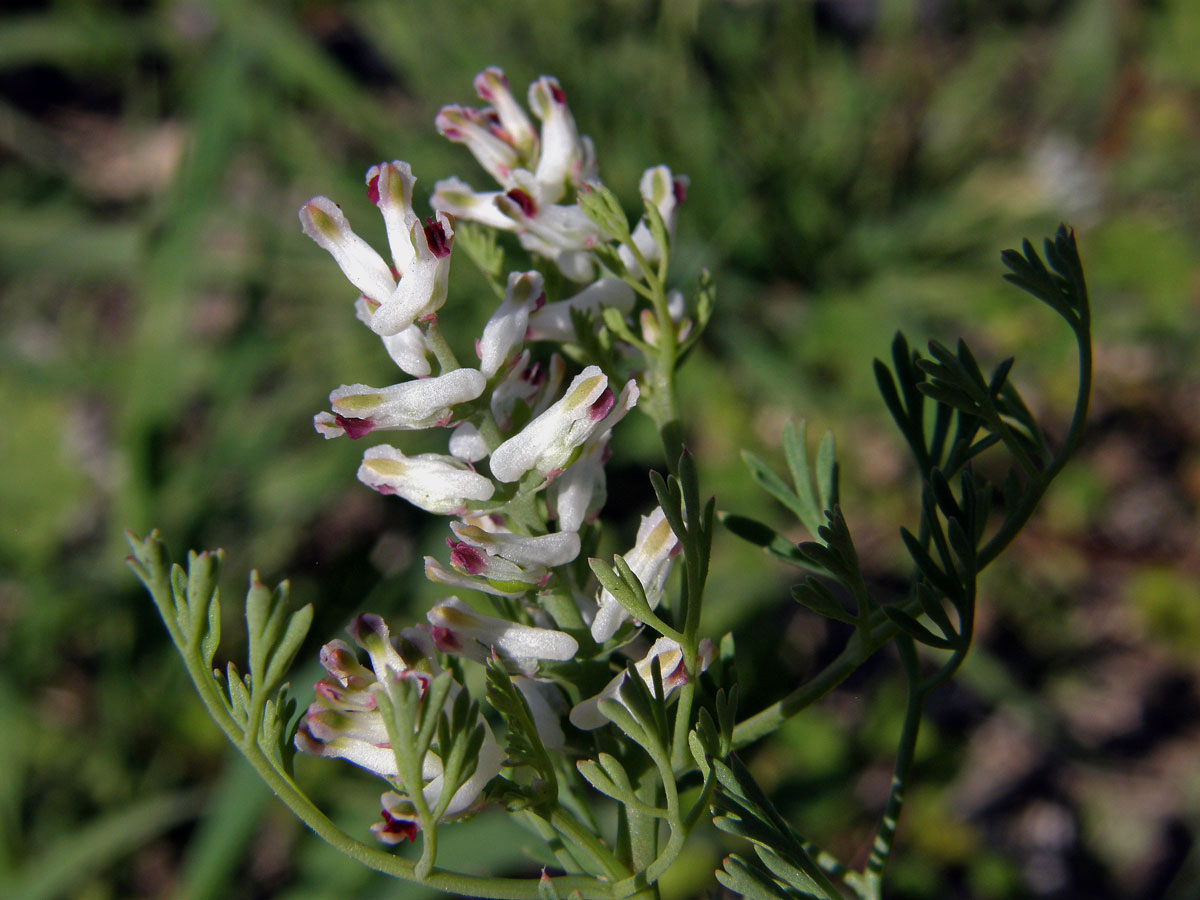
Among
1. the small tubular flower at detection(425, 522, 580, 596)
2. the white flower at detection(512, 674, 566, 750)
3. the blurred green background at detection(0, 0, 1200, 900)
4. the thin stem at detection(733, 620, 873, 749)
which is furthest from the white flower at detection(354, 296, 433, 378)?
the blurred green background at detection(0, 0, 1200, 900)

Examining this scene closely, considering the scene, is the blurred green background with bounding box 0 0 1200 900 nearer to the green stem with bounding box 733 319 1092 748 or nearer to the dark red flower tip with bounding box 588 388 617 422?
the green stem with bounding box 733 319 1092 748

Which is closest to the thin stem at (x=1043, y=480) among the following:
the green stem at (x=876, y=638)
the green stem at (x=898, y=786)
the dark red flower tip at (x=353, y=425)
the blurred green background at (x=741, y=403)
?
the green stem at (x=876, y=638)

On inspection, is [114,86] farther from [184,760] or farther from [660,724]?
[660,724]

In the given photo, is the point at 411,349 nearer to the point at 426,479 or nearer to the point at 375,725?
the point at 426,479

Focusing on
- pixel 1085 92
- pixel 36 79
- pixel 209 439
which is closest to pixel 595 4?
Answer: pixel 1085 92

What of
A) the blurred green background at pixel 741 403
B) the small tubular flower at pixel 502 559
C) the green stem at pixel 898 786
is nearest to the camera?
the small tubular flower at pixel 502 559

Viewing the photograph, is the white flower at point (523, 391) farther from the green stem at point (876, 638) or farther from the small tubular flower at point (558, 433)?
the green stem at point (876, 638)
